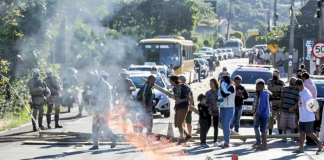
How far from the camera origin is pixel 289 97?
706 inches

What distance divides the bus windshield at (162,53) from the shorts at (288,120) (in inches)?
864

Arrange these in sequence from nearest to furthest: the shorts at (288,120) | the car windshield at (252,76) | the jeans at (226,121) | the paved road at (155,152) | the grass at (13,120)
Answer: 1. the paved road at (155,152)
2. the jeans at (226,121)
3. the shorts at (288,120)
4. the grass at (13,120)
5. the car windshield at (252,76)

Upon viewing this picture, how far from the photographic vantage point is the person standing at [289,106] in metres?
17.8

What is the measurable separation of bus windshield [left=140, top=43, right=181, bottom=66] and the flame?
19371 mm

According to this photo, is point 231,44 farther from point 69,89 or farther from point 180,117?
point 180,117

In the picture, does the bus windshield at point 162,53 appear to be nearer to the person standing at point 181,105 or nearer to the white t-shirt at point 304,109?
the person standing at point 181,105

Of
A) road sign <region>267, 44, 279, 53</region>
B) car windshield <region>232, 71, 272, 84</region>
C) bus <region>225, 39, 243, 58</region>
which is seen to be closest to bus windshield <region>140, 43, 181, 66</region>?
road sign <region>267, 44, 279, 53</region>

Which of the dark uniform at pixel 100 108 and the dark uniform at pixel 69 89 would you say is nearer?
the dark uniform at pixel 100 108

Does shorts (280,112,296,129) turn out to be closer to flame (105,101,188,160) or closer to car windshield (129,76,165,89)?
flame (105,101,188,160)

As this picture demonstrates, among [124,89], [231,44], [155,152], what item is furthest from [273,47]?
[231,44]

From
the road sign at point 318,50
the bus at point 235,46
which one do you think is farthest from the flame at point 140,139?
the bus at point 235,46

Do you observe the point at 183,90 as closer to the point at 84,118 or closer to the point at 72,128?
the point at 72,128

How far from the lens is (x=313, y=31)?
171ft

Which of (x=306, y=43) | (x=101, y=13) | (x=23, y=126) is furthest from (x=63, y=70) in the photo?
(x=306, y=43)
